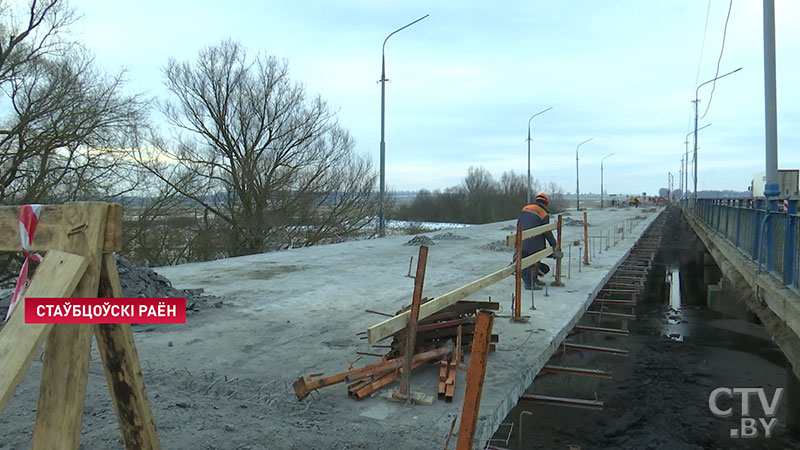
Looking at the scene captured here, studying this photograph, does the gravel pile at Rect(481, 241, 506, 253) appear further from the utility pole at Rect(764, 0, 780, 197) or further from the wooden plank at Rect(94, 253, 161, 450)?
the wooden plank at Rect(94, 253, 161, 450)

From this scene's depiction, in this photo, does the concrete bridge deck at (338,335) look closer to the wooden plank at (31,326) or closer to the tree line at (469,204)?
the wooden plank at (31,326)

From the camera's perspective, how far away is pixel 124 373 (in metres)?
2.54

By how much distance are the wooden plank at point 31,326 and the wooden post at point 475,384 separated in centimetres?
204

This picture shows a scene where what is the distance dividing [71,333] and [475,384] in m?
2.05

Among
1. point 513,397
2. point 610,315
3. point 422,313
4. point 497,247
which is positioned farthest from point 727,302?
point 422,313

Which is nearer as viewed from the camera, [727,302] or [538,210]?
[538,210]

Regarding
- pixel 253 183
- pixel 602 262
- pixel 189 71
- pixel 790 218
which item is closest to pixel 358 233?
pixel 253 183

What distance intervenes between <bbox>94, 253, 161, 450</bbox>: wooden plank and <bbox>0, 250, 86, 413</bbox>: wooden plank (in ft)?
0.58

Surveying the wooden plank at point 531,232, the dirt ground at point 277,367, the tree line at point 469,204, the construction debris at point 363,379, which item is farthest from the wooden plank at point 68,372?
the tree line at point 469,204

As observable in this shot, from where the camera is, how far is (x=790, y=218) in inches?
296

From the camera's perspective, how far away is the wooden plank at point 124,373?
8.14 feet

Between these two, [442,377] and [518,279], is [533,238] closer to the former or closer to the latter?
[518,279]

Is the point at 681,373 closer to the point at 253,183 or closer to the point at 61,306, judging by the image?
the point at 61,306

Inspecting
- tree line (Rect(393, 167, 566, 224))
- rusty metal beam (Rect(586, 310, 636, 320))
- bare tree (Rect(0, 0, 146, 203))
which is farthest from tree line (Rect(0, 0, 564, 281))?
tree line (Rect(393, 167, 566, 224))
